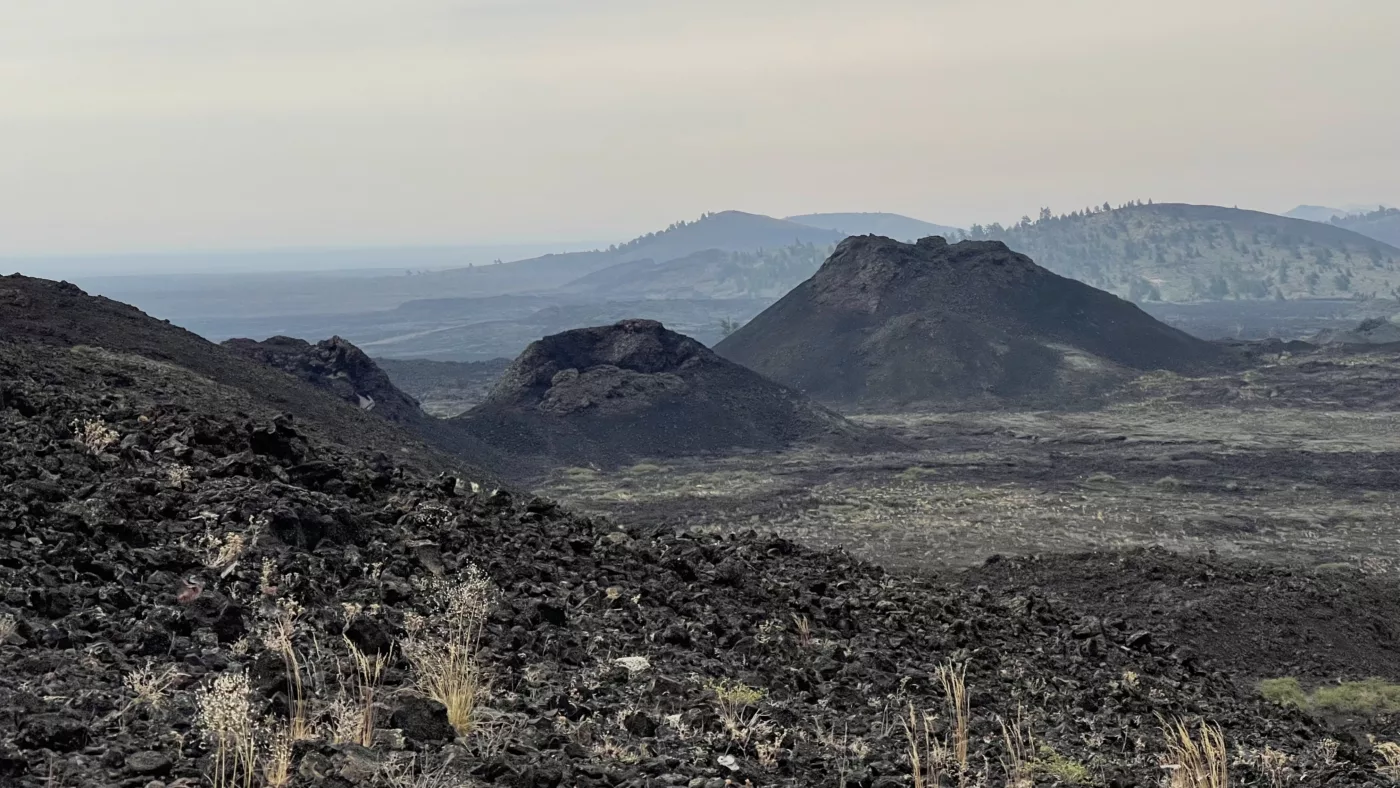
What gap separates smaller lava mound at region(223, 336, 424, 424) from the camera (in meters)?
38.0

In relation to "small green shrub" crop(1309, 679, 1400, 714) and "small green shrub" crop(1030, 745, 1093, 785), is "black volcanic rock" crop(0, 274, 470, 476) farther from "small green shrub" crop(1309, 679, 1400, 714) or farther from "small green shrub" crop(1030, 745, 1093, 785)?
"small green shrub" crop(1030, 745, 1093, 785)

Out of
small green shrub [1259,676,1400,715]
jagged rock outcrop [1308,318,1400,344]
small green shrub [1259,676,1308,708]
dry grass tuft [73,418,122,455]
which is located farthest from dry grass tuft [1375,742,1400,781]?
jagged rock outcrop [1308,318,1400,344]

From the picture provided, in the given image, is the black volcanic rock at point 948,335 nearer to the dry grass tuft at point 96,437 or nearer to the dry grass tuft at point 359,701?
the dry grass tuft at point 96,437

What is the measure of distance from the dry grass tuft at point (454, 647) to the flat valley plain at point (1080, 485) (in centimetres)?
1343

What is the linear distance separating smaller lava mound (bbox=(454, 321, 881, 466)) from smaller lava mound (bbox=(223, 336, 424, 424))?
2.83 m

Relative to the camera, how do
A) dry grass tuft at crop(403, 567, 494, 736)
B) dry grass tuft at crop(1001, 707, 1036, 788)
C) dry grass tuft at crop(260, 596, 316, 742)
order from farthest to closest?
1. dry grass tuft at crop(1001, 707, 1036, 788)
2. dry grass tuft at crop(403, 567, 494, 736)
3. dry grass tuft at crop(260, 596, 316, 742)

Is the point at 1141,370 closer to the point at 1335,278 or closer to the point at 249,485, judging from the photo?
the point at 249,485

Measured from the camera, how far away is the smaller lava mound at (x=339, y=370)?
3800 cm

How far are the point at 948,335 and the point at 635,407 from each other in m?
22.4

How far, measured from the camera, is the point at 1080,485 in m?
30.7

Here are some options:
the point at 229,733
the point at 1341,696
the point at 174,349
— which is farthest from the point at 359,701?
the point at 174,349

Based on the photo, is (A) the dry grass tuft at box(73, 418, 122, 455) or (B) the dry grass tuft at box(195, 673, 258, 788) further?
(A) the dry grass tuft at box(73, 418, 122, 455)

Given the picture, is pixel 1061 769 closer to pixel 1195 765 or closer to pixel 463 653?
pixel 1195 765

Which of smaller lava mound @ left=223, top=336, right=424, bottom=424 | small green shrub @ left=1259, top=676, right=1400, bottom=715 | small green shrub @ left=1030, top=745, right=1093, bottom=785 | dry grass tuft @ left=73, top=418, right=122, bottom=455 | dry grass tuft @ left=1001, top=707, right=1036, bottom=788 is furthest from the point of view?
smaller lava mound @ left=223, top=336, right=424, bottom=424
